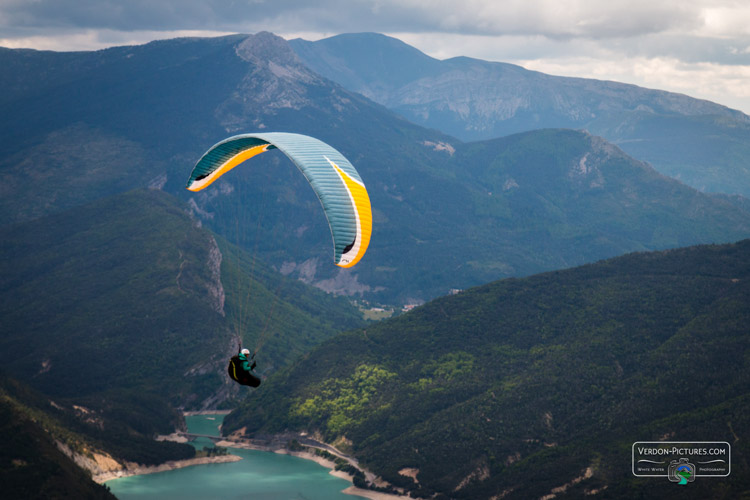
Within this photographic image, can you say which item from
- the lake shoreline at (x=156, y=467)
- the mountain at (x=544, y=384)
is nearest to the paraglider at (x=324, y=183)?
the mountain at (x=544, y=384)

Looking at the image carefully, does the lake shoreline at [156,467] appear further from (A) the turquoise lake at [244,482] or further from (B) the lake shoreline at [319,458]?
→ (B) the lake shoreline at [319,458]

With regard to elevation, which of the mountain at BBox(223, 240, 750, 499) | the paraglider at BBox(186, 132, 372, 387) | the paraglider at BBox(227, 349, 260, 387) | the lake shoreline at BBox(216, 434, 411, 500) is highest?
the paraglider at BBox(186, 132, 372, 387)

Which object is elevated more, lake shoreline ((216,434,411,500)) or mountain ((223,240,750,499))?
mountain ((223,240,750,499))

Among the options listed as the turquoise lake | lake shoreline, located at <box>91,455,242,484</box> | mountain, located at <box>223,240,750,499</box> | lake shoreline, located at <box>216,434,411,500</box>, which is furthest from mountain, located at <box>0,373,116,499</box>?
mountain, located at <box>223,240,750,499</box>

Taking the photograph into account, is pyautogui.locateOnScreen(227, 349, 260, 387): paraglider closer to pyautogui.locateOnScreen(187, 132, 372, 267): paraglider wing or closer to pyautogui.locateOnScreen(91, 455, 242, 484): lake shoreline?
pyautogui.locateOnScreen(187, 132, 372, 267): paraglider wing

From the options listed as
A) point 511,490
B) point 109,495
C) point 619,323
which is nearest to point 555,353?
point 619,323

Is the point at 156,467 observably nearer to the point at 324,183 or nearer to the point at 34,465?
the point at 34,465

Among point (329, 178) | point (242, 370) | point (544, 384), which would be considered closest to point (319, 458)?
point (544, 384)
